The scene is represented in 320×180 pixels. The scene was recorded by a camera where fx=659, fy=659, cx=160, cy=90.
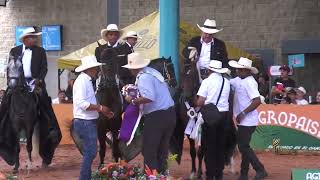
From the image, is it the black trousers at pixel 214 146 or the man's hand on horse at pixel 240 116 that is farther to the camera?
the man's hand on horse at pixel 240 116

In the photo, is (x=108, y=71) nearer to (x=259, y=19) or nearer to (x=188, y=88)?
(x=188, y=88)

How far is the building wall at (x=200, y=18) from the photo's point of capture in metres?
20.1

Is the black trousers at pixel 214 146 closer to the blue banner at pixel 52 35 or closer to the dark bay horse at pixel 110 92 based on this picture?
the dark bay horse at pixel 110 92

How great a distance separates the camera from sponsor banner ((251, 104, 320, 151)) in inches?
560

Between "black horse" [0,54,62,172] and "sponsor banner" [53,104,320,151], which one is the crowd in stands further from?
"black horse" [0,54,62,172]

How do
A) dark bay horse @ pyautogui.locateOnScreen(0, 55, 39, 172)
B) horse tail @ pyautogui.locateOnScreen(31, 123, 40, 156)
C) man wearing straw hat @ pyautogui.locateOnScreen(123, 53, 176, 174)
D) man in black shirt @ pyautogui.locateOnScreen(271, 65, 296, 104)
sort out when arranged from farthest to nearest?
man in black shirt @ pyautogui.locateOnScreen(271, 65, 296, 104), horse tail @ pyautogui.locateOnScreen(31, 123, 40, 156), dark bay horse @ pyautogui.locateOnScreen(0, 55, 39, 172), man wearing straw hat @ pyautogui.locateOnScreen(123, 53, 176, 174)

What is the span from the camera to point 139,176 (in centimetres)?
877

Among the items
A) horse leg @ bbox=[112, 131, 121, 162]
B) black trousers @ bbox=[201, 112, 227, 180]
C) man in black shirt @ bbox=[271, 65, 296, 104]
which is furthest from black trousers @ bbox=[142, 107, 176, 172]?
man in black shirt @ bbox=[271, 65, 296, 104]

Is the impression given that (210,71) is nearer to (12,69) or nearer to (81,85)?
(81,85)

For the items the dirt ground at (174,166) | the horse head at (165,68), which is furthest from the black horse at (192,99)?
the dirt ground at (174,166)

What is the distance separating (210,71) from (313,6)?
11364mm

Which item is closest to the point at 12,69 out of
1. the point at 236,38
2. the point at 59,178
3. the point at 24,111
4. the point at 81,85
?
the point at 24,111

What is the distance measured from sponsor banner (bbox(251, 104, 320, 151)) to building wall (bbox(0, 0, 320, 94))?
6.10 m

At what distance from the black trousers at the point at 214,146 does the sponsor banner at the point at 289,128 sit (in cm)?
498
